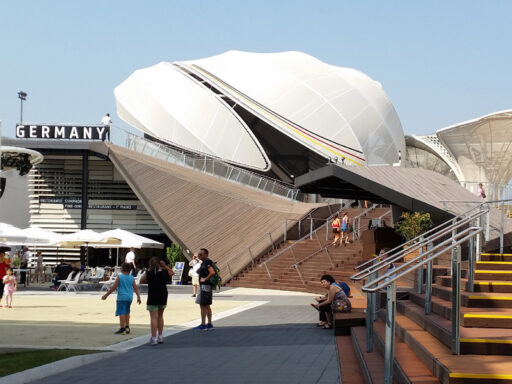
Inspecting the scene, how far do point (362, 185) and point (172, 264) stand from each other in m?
15.2

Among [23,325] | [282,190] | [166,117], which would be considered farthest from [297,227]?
[23,325]

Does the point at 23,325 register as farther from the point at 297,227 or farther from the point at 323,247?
the point at 297,227

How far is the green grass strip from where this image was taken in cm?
953

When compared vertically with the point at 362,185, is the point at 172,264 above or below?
below

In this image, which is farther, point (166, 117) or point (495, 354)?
point (166, 117)

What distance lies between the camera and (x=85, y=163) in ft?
136

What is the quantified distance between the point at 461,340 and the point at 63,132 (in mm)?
36870

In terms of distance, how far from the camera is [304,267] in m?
30.7

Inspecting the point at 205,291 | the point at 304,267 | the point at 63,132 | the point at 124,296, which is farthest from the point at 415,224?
the point at 63,132

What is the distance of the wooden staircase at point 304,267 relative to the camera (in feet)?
95.4

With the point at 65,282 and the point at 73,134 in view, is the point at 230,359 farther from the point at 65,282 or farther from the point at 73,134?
the point at 73,134

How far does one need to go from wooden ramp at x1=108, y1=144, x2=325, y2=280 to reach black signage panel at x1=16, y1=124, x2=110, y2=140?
1203 mm

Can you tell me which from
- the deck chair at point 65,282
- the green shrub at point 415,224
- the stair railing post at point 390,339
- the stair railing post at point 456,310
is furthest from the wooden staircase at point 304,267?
the stair railing post at point 390,339

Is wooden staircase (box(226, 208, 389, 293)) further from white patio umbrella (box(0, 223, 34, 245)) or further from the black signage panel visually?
the black signage panel
